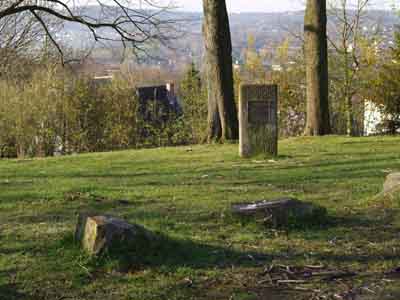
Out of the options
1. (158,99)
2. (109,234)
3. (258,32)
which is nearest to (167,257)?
(109,234)

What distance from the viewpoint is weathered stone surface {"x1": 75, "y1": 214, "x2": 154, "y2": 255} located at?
5.43m

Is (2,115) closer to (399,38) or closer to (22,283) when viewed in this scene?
(399,38)

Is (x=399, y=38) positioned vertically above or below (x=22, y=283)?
above

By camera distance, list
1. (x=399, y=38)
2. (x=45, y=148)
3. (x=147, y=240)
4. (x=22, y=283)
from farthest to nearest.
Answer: (x=45, y=148) < (x=399, y=38) < (x=147, y=240) < (x=22, y=283)

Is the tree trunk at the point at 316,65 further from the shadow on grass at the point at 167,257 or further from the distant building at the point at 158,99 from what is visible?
the shadow on grass at the point at 167,257

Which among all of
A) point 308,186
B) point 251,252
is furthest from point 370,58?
point 251,252

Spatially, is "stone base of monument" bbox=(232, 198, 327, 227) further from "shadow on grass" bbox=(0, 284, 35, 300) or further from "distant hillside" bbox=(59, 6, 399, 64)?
"distant hillside" bbox=(59, 6, 399, 64)

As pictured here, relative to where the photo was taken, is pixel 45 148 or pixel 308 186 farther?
pixel 45 148

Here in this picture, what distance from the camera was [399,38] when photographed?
24.7 meters

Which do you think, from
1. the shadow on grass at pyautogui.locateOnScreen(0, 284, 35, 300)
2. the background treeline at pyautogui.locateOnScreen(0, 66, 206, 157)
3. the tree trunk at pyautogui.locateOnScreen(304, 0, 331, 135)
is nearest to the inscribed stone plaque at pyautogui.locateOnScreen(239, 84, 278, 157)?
the tree trunk at pyautogui.locateOnScreen(304, 0, 331, 135)

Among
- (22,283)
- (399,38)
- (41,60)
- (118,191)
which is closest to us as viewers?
(22,283)

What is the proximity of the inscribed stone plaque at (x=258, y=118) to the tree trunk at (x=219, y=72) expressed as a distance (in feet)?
14.8

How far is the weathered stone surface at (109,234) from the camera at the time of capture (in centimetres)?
543

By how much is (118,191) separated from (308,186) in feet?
8.87
